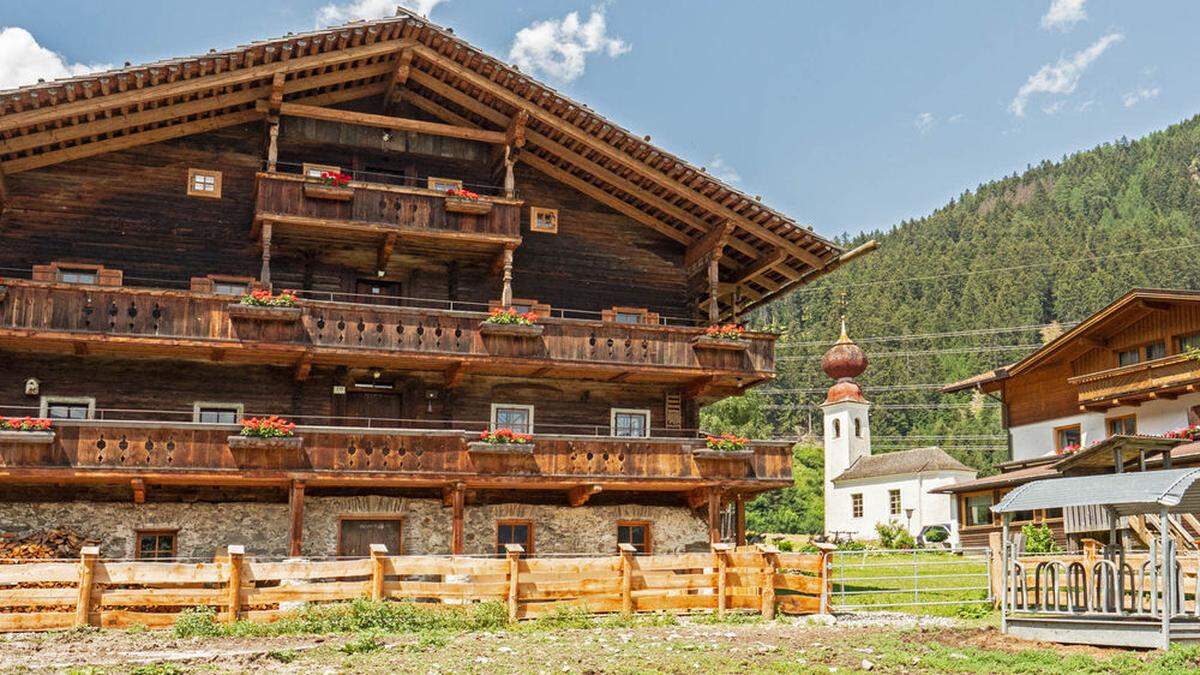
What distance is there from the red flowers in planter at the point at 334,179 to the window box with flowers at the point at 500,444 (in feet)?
21.5

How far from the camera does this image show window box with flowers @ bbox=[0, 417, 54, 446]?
23.9 metres

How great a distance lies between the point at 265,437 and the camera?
25.4 meters

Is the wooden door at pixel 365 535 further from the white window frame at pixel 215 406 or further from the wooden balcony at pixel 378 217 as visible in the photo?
the wooden balcony at pixel 378 217

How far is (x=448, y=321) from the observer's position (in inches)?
1100

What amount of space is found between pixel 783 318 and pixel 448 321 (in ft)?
421

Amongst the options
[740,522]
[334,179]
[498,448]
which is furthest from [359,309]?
[740,522]

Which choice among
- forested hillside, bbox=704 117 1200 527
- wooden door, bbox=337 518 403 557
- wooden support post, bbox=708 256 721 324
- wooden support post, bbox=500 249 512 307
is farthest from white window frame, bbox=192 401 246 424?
forested hillside, bbox=704 117 1200 527

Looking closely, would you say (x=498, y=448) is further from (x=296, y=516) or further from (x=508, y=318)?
(x=296, y=516)

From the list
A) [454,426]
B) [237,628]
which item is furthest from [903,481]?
[237,628]

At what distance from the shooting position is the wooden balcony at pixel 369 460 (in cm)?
2456

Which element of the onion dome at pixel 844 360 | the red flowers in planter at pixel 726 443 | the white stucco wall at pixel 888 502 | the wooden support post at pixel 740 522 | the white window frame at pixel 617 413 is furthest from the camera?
the onion dome at pixel 844 360

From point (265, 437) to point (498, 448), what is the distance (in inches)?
197

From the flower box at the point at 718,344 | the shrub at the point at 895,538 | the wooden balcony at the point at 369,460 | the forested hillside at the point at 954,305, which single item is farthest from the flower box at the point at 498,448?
the forested hillside at the point at 954,305

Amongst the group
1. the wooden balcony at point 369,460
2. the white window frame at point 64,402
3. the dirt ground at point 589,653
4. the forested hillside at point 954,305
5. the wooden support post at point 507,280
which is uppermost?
the forested hillside at point 954,305
